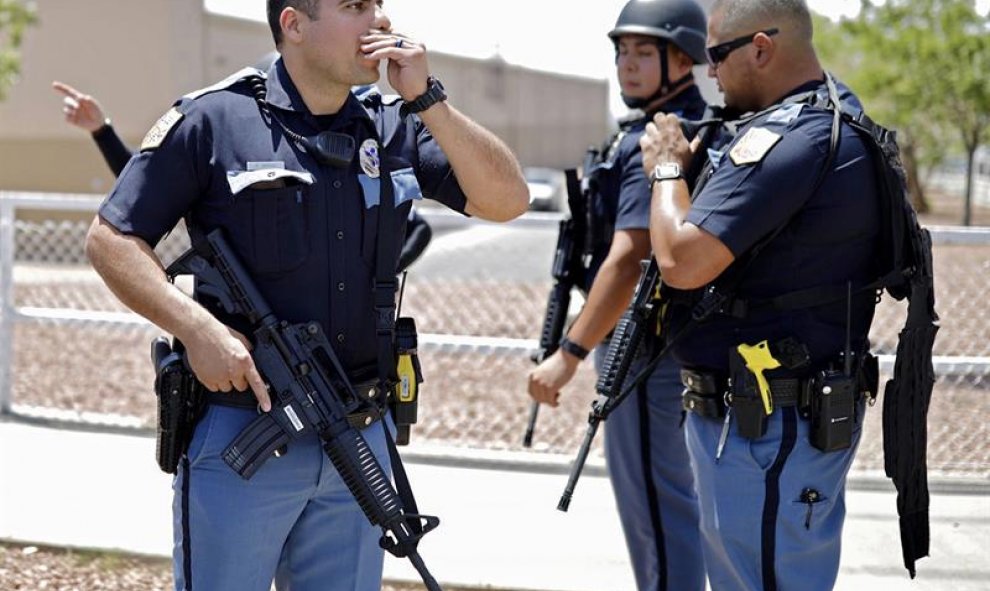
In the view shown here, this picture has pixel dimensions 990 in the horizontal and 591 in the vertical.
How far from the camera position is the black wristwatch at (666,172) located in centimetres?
298

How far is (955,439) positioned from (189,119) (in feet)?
15.6

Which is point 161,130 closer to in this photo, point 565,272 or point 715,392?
point 715,392

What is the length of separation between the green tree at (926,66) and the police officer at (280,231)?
22.2 metres

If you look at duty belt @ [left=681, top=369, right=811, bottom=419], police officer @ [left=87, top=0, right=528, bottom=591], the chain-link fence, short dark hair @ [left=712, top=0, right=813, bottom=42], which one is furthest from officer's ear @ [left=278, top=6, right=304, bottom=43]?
the chain-link fence

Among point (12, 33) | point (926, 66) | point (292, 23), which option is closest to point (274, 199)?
point (292, 23)

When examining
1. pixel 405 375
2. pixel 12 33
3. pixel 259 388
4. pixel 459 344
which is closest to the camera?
pixel 259 388

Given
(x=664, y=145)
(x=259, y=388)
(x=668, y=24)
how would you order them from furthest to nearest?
(x=668, y=24) < (x=664, y=145) < (x=259, y=388)

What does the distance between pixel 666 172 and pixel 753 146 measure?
0.96ft

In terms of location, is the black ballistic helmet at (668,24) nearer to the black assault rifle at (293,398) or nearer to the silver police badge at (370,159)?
the silver police badge at (370,159)

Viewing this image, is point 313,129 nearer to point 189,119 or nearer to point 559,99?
point 189,119

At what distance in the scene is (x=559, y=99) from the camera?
47.1 m

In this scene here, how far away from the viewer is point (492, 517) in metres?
4.94

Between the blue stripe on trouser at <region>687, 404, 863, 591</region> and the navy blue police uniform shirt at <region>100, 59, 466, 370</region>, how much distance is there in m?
0.91

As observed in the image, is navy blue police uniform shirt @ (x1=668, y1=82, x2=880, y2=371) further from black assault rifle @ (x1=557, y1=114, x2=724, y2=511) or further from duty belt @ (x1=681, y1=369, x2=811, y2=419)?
black assault rifle @ (x1=557, y1=114, x2=724, y2=511)
